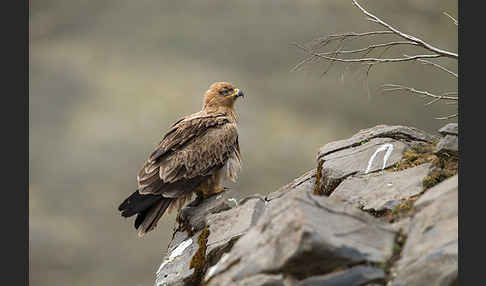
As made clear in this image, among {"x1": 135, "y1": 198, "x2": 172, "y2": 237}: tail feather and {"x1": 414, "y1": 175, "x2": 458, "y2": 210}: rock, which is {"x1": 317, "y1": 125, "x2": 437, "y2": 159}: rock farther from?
{"x1": 414, "y1": 175, "x2": 458, "y2": 210}: rock

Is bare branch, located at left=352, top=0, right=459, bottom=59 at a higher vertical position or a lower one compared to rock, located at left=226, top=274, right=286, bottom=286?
higher

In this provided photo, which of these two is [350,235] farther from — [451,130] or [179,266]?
[179,266]

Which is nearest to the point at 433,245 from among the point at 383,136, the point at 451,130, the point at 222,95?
the point at 451,130

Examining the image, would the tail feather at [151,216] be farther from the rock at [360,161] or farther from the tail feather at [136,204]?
the rock at [360,161]

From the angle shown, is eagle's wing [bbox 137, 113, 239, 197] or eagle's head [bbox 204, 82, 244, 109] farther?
eagle's head [bbox 204, 82, 244, 109]

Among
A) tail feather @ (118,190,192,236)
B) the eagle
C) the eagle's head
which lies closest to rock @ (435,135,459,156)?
the eagle

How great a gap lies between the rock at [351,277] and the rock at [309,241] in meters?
0.05

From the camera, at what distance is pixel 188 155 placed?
23.5 ft

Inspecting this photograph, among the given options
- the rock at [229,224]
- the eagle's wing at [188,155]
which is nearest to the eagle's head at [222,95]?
the eagle's wing at [188,155]

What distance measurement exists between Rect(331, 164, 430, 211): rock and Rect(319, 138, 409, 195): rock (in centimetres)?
23

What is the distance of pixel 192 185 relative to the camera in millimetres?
7059

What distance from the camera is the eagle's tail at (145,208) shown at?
22.2 ft

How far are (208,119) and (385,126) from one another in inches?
84.9

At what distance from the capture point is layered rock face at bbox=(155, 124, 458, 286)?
3.80 meters
